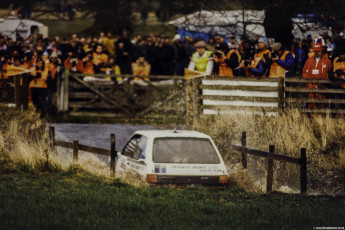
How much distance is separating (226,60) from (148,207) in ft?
31.9

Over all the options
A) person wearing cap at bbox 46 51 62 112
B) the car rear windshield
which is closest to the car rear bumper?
the car rear windshield

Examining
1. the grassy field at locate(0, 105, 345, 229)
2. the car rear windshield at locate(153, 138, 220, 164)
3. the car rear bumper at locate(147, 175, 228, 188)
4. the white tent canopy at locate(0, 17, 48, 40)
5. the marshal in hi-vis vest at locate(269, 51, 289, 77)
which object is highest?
the white tent canopy at locate(0, 17, 48, 40)

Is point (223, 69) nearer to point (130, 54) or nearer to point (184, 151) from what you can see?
point (184, 151)

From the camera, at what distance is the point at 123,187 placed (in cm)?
1270

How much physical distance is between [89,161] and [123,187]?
299cm

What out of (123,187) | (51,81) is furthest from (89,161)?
(51,81)

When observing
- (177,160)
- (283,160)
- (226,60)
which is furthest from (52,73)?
(283,160)

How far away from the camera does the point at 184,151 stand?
12953 millimetres

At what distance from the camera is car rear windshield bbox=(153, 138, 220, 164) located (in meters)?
12.8

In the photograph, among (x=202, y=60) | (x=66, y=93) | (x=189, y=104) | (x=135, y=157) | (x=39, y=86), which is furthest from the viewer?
(x=66, y=93)

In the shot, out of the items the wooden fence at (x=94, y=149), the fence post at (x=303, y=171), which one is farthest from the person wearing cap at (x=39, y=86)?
the fence post at (x=303, y=171)

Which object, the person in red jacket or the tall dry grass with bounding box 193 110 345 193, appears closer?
the tall dry grass with bounding box 193 110 345 193

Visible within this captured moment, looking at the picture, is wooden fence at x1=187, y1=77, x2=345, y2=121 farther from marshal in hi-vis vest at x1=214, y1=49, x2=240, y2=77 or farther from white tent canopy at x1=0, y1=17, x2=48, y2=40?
white tent canopy at x1=0, y1=17, x2=48, y2=40

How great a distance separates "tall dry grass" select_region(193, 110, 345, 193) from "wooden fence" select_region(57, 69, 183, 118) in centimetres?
566
